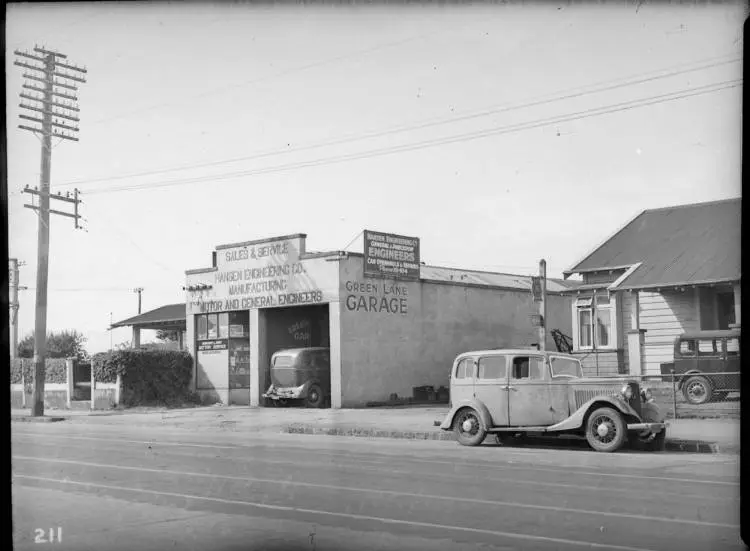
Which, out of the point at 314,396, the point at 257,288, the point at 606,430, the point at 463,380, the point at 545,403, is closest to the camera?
Answer: the point at 606,430

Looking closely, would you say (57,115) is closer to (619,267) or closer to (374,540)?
(619,267)

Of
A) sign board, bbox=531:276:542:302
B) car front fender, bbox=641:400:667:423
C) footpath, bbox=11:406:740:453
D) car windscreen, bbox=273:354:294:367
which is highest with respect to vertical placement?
sign board, bbox=531:276:542:302

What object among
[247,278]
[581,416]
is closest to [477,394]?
[581,416]

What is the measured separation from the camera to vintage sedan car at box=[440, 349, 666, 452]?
51.7ft

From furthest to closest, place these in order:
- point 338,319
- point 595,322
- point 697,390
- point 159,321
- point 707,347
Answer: point 159,321
point 338,319
point 595,322
point 707,347
point 697,390

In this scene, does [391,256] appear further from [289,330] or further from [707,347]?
[707,347]

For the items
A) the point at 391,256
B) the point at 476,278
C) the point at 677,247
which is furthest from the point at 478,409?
the point at 476,278

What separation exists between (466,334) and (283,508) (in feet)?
96.3

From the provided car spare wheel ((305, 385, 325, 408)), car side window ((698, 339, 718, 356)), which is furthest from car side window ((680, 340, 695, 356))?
car spare wheel ((305, 385, 325, 408))

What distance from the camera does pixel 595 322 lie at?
27.9 m

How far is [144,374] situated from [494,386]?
74.1 ft

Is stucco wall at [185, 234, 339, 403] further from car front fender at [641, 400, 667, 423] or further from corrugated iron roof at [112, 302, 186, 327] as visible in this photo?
car front fender at [641, 400, 667, 423]

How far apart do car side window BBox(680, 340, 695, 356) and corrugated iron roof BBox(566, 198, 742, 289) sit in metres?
1.79

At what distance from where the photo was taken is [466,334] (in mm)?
38250
